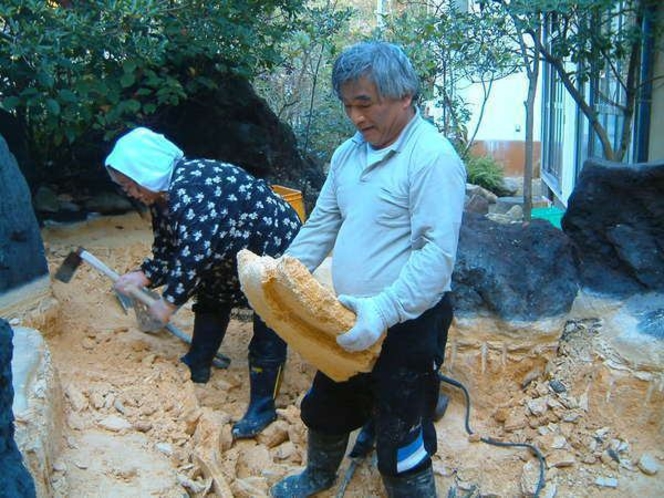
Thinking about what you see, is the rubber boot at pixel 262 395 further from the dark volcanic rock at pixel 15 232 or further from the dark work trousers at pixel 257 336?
the dark volcanic rock at pixel 15 232

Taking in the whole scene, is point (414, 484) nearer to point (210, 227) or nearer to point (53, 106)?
point (210, 227)

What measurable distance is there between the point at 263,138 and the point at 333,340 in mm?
4415

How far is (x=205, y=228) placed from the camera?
3357 mm

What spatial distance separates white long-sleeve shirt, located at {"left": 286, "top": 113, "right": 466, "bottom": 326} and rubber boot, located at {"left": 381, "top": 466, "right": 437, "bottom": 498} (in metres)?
0.71

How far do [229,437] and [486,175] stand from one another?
9.34 metres

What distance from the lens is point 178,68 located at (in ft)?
19.2

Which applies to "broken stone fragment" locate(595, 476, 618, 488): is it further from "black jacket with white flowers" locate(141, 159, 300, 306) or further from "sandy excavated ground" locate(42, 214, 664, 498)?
"black jacket with white flowers" locate(141, 159, 300, 306)

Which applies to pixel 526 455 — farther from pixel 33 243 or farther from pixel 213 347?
pixel 33 243

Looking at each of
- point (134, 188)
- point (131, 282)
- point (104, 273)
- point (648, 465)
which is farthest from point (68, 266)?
point (648, 465)

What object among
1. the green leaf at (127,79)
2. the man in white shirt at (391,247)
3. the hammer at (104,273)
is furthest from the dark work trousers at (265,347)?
the green leaf at (127,79)

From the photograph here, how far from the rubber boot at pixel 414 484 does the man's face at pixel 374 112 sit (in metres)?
1.24

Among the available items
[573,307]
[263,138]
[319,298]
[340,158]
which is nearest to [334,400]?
[319,298]

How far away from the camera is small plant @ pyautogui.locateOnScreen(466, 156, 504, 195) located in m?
12.3

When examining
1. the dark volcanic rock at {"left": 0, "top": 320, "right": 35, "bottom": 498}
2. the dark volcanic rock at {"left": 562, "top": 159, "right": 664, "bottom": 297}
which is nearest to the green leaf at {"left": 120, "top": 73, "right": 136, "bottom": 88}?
the dark volcanic rock at {"left": 562, "top": 159, "right": 664, "bottom": 297}
